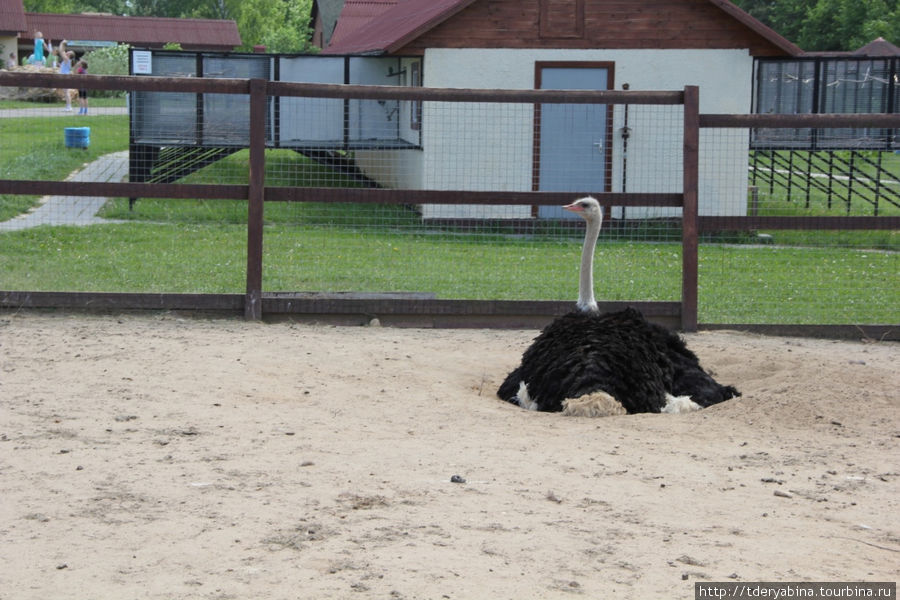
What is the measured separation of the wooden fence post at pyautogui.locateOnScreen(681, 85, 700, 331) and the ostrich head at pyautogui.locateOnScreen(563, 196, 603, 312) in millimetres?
1241

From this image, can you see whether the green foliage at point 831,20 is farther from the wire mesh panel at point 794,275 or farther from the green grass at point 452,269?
the green grass at point 452,269

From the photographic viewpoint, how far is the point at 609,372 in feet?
21.4

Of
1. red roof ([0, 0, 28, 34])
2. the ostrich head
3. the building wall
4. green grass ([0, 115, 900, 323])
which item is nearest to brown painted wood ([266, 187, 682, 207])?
the ostrich head

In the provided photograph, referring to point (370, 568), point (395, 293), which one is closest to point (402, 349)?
point (395, 293)

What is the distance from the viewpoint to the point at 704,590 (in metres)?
3.79

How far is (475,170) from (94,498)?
11.1m

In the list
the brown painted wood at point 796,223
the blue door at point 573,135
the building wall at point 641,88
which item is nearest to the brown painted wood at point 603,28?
the building wall at point 641,88

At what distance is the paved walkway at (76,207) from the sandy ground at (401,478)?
6683mm

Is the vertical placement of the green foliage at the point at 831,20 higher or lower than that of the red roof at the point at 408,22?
higher

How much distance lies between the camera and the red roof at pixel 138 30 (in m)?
60.7

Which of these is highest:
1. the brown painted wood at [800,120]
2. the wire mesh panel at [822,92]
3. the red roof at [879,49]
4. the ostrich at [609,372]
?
the red roof at [879,49]

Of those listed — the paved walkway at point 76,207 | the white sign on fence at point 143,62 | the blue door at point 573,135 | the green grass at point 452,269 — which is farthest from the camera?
the white sign on fence at point 143,62

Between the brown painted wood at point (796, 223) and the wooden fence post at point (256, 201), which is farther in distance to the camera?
the brown painted wood at point (796, 223)

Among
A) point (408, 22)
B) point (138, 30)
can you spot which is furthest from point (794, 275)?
point (138, 30)
